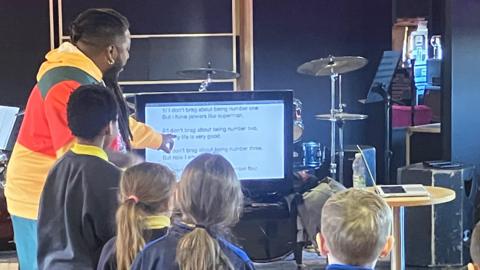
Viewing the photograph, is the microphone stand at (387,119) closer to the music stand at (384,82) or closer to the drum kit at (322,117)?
the music stand at (384,82)

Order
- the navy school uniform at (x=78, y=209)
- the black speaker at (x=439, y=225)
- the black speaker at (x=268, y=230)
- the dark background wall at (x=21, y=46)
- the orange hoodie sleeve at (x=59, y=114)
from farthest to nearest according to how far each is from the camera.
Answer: the dark background wall at (x=21, y=46) < the black speaker at (x=439, y=225) < the black speaker at (x=268, y=230) < the orange hoodie sleeve at (x=59, y=114) < the navy school uniform at (x=78, y=209)

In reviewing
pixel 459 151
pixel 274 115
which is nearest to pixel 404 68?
pixel 459 151

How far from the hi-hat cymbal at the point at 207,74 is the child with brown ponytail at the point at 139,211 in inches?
154

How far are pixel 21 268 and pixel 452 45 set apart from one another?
3315 mm

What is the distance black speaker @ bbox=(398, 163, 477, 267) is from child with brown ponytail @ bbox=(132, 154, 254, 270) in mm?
3034

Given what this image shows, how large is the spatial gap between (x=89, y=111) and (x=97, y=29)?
444 millimetres

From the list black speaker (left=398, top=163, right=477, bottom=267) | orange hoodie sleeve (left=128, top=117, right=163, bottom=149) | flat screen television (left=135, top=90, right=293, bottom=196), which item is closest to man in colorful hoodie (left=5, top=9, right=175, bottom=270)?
orange hoodie sleeve (left=128, top=117, right=163, bottom=149)

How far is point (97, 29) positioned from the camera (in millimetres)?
2785

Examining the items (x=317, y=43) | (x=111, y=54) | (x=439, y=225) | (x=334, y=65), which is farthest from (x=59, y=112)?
(x=317, y=43)

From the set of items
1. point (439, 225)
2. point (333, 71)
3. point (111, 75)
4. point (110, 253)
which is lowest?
point (439, 225)

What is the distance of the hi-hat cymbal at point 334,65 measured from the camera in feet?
20.1

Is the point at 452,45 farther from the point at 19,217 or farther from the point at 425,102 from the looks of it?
the point at 425,102

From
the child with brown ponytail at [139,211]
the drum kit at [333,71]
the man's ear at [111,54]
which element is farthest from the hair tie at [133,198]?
the drum kit at [333,71]

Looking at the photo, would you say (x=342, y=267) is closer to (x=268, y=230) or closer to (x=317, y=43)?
(x=268, y=230)
